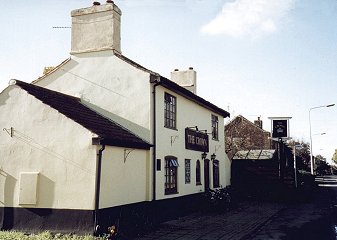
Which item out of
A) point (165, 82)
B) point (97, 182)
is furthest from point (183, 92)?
point (97, 182)

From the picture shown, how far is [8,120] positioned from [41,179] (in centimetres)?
257

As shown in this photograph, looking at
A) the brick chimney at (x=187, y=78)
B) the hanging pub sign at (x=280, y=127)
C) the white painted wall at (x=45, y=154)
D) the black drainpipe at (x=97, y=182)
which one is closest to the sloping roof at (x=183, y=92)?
the brick chimney at (x=187, y=78)

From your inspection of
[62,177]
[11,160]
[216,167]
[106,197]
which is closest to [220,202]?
[216,167]

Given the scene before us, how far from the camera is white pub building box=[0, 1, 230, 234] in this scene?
35.2 ft

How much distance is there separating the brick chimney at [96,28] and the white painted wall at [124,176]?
204 inches

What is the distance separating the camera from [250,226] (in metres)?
13.3

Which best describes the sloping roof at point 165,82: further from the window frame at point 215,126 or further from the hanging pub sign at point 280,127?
the hanging pub sign at point 280,127

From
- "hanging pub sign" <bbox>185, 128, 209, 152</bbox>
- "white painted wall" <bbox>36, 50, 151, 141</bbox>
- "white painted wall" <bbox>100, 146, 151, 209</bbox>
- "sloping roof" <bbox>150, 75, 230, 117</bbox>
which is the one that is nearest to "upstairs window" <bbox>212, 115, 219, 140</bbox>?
"sloping roof" <bbox>150, 75, 230, 117</bbox>

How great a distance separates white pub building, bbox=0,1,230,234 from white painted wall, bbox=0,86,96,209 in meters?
0.03

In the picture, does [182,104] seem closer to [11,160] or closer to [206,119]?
[206,119]

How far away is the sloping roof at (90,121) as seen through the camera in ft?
36.5

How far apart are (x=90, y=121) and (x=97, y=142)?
187cm

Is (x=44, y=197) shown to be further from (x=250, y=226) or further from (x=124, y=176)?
(x=250, y=226)

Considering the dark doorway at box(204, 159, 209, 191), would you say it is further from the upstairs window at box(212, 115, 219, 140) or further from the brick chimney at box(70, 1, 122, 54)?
the brick chimney at box(70, 1, 122, 54)
